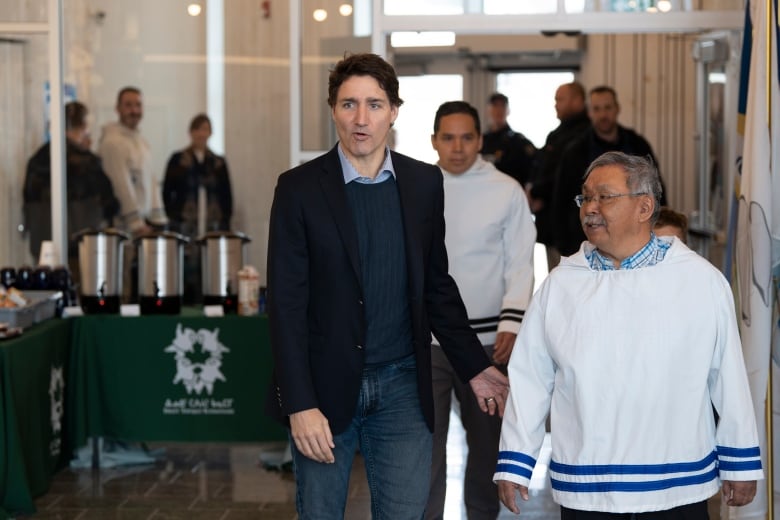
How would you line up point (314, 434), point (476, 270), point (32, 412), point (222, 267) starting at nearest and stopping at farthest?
1. point (314, 434)
2. point (476, 270)
3. point (32, 412)
4. point (222, 267)

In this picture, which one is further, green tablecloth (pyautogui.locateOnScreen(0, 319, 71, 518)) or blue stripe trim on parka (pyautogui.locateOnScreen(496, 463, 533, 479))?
green tablecloth (pyautogui.locateOnScreen(0, 319, 71, 518))

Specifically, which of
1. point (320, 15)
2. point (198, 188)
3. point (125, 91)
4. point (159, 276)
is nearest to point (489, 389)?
point (159, 276)

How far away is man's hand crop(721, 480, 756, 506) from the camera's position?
2.86m

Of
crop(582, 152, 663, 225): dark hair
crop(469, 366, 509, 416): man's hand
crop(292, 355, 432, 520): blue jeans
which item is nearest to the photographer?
crop(582, 152, 663, 225): dark hair

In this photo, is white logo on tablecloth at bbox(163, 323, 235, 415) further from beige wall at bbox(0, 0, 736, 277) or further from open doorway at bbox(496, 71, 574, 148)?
open doorway at bbox(496, 71, 574, 148)

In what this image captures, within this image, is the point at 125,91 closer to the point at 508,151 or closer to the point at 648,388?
the point at 508,151

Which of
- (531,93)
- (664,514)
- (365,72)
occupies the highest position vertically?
(531,93)

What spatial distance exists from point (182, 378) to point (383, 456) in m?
3.18

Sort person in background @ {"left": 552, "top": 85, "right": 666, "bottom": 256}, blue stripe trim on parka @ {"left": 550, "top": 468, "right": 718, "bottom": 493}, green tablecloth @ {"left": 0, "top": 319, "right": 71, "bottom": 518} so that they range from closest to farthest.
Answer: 1. blue stripe trim on parka @ {"left": 550, "top": 468, "right": 718, "bottom": 493}
2. green tablecloth @ {"left": 0, "top": 319, "right": 71, "bottom": 518}
3. person in background @ {"left": 552, "top": 85, "right": 666, "bottom": 256}

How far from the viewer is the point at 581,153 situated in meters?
7.78

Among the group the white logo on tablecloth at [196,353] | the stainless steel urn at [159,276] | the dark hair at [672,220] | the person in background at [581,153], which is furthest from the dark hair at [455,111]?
the person in background at [581,153]

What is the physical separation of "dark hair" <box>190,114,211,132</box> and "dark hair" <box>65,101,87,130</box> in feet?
1.90

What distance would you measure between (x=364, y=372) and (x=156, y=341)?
3.24 meters

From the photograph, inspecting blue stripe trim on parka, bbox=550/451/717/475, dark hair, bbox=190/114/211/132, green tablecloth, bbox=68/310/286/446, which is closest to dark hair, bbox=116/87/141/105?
dark hair, bbox=190/114/211/132
